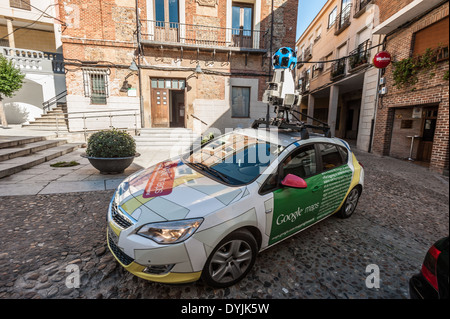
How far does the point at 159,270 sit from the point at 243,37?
1349cm

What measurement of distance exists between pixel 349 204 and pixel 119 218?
3.60 m

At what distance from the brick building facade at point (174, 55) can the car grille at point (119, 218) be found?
10.5 metres

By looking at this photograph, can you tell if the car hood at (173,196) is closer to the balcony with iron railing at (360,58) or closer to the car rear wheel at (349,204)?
the car rear wheel at (349,204)

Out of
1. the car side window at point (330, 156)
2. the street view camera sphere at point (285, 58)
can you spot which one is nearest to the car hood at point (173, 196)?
the car side window at point (330, 156)

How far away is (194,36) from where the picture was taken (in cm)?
1181

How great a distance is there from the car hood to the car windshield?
195mm

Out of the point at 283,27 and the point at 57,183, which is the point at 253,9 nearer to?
the point at 283,27

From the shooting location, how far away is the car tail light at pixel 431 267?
4.68 ft

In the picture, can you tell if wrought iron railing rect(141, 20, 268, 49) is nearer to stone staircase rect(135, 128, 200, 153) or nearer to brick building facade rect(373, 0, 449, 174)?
stone staircase rect(135, 128, 200, 153)

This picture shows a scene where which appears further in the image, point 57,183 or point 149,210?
point 57,183

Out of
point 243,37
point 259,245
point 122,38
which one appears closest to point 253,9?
point 243,37

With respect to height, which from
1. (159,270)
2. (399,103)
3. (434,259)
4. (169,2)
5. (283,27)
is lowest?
(159,270)

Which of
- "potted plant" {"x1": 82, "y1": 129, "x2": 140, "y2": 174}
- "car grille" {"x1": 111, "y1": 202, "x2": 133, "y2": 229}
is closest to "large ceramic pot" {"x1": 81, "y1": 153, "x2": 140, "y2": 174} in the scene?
"potted plant" {"x1": 82, "y1": 129, "x2": 140, "y2": 174}

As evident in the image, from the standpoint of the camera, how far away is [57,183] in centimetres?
493
